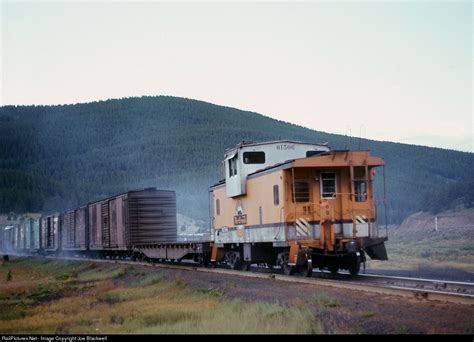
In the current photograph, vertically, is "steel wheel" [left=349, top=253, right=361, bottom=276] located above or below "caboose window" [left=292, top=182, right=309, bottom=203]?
below

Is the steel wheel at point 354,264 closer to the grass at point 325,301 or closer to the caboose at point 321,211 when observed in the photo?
the caboose at point 321,211

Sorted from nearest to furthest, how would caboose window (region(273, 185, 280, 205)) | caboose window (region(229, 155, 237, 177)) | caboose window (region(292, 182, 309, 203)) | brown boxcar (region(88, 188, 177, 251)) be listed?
caboose window (region(292, 182, 309, 203)), caboose window (region(273, 185, 280, 205)), caboose window (region(229, 155, 237, 177)), brown boxcar (region(88, 188, 177, 251))

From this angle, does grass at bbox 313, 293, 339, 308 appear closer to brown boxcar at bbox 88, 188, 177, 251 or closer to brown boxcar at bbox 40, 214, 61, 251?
brown boxcar at bbox 88, 188, 177, 251

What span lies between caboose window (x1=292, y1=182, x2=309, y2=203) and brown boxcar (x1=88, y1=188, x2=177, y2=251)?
51.6ft

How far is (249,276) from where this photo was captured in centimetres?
2038

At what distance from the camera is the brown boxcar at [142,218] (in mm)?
33344

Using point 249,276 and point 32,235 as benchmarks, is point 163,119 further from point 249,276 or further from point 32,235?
point 249,276

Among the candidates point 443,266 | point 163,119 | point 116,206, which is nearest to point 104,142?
point 163,119

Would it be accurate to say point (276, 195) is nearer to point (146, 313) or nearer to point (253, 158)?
point (253, 158)

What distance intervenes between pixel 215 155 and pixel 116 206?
271 feet

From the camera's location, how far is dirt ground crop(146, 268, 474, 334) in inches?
394

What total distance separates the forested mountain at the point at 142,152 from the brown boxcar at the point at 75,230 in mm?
27893

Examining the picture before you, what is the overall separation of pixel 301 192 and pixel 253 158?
11.9 ft

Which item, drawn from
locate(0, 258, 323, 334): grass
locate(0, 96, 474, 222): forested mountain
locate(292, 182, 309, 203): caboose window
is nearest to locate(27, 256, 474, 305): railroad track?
locate(292, 182, 309, 203): caboose window
